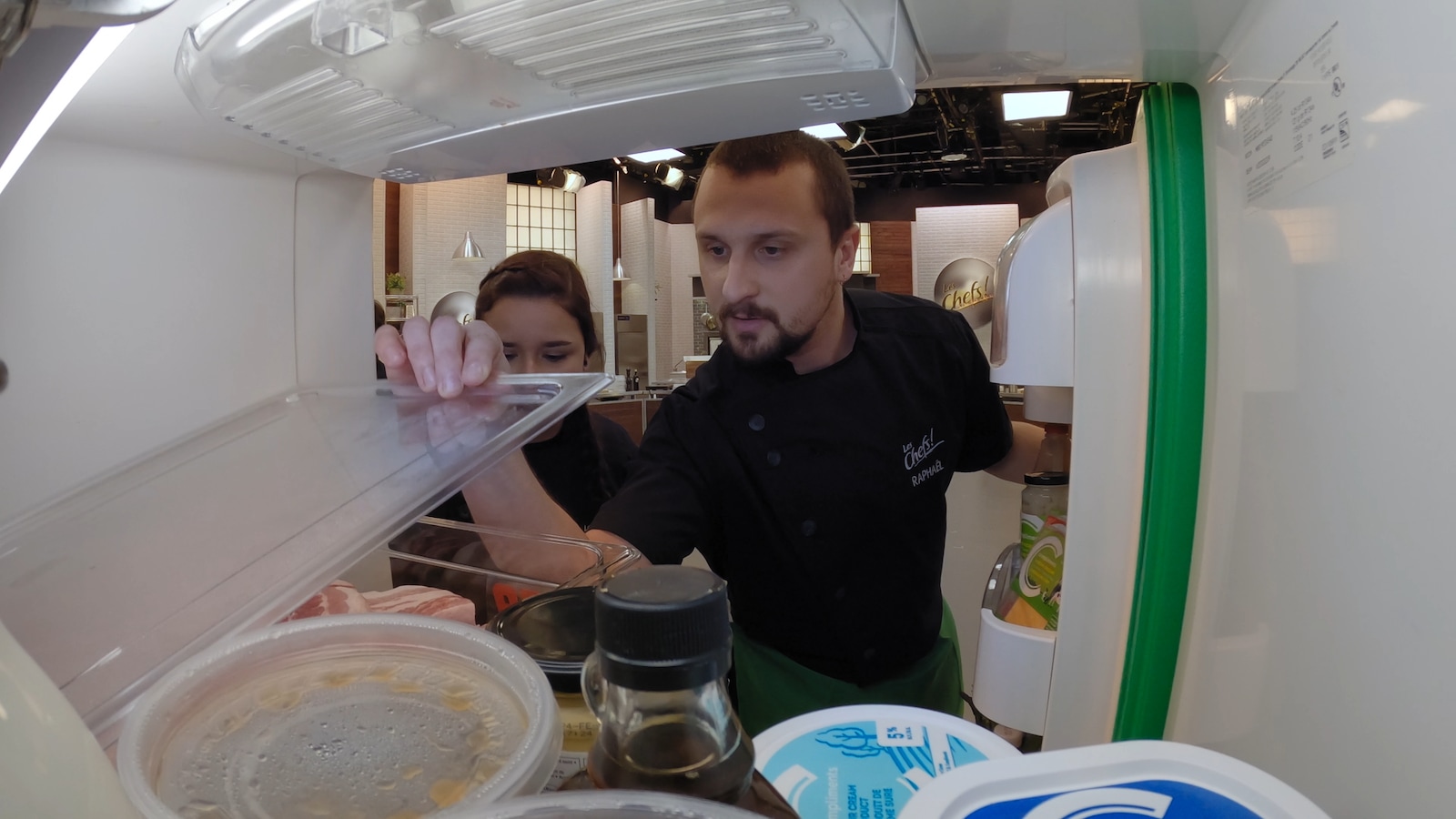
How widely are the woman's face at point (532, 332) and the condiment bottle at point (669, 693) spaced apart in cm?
148

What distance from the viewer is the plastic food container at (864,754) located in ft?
1.39

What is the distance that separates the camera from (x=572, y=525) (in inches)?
43.7

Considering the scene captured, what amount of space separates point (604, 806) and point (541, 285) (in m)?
1.62

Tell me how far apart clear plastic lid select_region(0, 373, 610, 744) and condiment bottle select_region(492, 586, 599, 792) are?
0.09m

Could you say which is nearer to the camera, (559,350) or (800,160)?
(800,160)

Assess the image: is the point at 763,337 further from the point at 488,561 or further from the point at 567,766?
the point at 567,766

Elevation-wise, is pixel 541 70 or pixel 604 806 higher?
pixel 541 70

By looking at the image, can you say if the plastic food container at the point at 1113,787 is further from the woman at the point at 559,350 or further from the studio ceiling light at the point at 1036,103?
the studio ceiling light at the point at 1036,103

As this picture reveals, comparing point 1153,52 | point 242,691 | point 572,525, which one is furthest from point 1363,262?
point 572,525

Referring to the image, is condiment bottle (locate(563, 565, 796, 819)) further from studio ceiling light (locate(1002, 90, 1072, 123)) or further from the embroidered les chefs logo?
studio ceiling light (locate(1002, 90, 1072, 123))

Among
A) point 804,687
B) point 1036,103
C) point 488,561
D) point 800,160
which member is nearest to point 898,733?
point 488,561

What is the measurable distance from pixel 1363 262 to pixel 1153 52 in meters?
0.22

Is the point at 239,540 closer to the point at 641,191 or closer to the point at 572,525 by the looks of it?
the point at 572,525

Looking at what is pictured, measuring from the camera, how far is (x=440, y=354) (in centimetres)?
76
